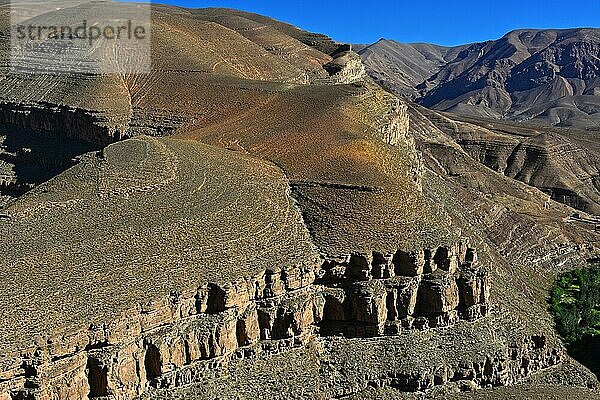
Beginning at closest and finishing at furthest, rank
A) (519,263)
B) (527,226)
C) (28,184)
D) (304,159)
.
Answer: (304,159) → (28,184) → (519,263) → (527,226)

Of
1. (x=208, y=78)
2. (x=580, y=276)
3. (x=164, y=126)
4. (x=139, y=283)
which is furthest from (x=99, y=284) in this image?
(x=580, y=276)

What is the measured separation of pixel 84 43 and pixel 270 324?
53.2m

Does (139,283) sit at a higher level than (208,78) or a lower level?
lower

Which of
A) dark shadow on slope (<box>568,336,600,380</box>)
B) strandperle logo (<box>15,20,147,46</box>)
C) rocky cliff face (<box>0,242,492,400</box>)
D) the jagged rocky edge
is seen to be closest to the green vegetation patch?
dark shadow on slope (<box>568,336,600,380</box>)

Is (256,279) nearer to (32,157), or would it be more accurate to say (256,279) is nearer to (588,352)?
(588,352)

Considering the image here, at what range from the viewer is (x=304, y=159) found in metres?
48.2

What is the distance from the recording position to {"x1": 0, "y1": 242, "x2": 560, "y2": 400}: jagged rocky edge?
27.7 metres

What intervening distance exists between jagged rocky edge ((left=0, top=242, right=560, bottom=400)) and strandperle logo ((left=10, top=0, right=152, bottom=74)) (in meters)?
42.7

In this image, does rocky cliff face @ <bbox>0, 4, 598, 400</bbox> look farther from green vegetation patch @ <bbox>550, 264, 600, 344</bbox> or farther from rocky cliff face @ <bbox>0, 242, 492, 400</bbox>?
green vegetation patch @ <bbox>550, 264, 600, 344</bbox>

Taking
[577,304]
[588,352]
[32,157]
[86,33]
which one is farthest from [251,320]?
[86,33]

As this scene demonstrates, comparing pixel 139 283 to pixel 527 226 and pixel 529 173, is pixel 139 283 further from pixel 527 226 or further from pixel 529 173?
pixel 529 173

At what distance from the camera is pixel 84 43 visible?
77250 millimetres

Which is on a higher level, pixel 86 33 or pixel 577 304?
pixel 86 33

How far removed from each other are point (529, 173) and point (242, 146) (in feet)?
279
